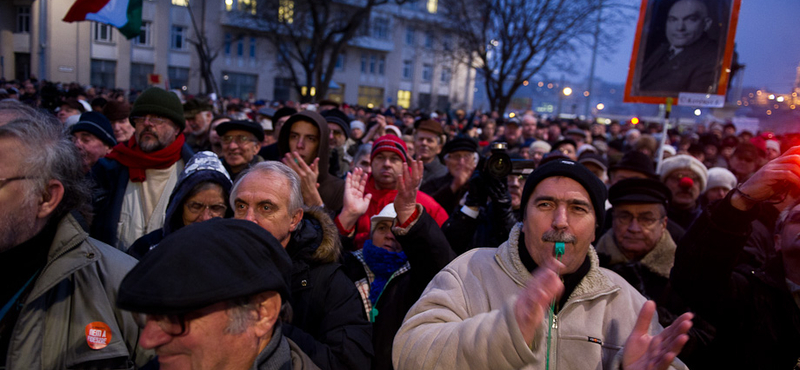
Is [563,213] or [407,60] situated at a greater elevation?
[407,60]

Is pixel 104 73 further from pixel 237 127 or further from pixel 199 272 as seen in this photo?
pixel 199 272

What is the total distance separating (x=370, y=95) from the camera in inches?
1913

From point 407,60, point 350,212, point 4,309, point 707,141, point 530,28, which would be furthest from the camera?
point 407,60

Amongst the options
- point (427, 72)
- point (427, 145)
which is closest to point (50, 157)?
point (427, 145)

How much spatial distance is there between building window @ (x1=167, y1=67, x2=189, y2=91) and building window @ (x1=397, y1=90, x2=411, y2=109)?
62.4 feet

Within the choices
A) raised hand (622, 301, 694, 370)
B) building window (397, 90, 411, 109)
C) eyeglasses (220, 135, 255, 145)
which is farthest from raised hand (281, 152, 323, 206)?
building window (397, 90, 411, 109)

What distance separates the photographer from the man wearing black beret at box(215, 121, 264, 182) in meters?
4.67

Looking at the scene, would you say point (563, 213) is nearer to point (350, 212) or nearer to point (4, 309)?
point (350, 212)

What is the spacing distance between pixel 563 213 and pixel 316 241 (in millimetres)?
1239

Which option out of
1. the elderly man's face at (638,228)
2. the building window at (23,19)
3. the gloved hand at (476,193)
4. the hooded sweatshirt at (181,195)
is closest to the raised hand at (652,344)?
the elderly man's face at (638,228)

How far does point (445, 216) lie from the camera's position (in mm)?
3945

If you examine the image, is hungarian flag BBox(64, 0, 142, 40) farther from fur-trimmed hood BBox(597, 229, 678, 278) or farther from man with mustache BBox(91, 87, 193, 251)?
fur-trimmed hood BBox(597, 229, 678, 278)

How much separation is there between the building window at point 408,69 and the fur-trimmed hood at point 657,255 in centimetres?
4764

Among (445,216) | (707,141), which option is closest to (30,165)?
(445,216)
